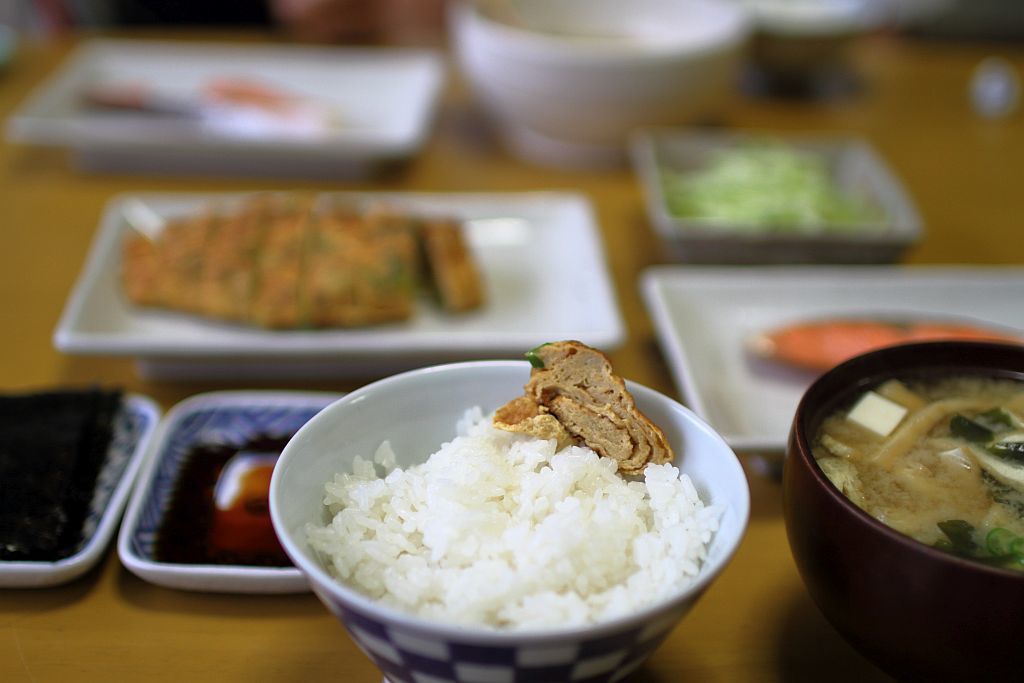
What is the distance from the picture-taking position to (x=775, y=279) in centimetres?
183

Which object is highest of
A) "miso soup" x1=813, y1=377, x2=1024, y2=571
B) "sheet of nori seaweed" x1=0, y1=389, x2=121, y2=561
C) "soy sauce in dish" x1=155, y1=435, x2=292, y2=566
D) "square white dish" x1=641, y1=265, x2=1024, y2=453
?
"miso soup" x1=813, y1=377, x2=1024, y2=571

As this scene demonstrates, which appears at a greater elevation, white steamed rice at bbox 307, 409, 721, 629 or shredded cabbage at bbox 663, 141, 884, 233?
white steamed rice at bbox 307, 409, 721, 629

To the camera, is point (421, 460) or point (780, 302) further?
point (780, 302)

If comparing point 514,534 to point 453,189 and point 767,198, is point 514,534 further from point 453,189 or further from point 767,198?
point 453,189

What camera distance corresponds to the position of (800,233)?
1.89m

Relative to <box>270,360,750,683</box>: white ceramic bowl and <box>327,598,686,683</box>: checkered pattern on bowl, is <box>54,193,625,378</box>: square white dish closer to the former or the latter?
<box>270,360,750,683</box>: white ceramic bowl

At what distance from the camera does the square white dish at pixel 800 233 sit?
1887 mm

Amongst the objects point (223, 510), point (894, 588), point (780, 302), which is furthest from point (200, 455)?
point (780, 302)

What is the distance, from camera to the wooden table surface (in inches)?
42.8

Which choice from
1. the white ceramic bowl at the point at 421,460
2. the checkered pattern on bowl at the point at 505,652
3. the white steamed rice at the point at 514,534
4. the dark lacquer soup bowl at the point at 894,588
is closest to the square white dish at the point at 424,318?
the white ceramic bowl at the point at 421,460

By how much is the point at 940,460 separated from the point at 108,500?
3.65 feet

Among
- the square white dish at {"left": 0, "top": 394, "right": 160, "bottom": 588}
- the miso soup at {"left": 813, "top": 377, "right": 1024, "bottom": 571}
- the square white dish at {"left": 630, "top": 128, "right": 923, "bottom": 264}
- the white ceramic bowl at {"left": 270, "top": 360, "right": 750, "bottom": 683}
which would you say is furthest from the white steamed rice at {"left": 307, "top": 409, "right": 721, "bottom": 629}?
the square white dish at {"left": 630, "top": 128, "right": 923, "bottom": 264}

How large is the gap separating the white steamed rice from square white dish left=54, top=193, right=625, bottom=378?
55 cm

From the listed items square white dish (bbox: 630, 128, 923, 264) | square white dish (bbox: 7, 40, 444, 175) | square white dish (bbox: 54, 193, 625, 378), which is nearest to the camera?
square white dish (bbox: 54, 193, 625, 378)
